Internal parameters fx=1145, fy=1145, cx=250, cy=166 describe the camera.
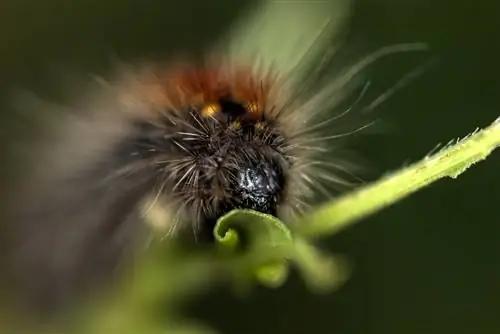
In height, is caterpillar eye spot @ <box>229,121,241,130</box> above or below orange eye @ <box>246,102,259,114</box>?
below

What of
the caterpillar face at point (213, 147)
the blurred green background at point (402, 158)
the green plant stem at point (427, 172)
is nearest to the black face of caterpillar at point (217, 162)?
the caterpillar face at point (213, 147)

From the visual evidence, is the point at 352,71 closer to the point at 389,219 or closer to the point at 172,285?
the point at 172,285

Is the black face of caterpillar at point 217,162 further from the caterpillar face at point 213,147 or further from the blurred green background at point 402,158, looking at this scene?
the blurred green background at point 402,158

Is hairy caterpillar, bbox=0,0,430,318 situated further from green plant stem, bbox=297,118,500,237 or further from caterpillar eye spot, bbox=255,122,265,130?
green plant stem, bbox=297,118,500,237

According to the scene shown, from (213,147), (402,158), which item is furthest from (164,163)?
(402,158)

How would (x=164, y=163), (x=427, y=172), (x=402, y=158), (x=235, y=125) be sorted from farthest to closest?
(x=402, y=158) < (x=164, y=163) < (x=235, y=125) < (x=427, y=172)

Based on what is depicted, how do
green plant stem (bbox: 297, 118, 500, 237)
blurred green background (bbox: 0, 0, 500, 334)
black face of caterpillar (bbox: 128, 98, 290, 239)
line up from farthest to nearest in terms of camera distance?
blurred green background (bbox: 0, 0, 500, 334) → black face of caterpillar (bbox: 128, 98, 290, 239) → green plant stem (bbox: 297, 118, 500, 237)

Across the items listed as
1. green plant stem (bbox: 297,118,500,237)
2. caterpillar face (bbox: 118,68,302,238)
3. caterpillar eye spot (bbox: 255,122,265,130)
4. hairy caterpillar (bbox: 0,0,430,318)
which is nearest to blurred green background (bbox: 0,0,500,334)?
hairy caterpillar (bbox: 0,0,430,318)

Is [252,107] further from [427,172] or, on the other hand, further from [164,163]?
[427,172]
